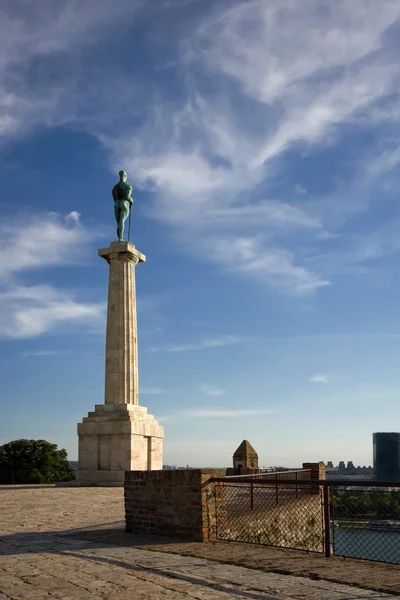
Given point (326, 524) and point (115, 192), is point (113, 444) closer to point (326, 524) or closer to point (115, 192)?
point (115, 192)

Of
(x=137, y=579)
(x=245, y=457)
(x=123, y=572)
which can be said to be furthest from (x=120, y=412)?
(x=137, y=579)

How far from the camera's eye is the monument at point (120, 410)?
26953mm

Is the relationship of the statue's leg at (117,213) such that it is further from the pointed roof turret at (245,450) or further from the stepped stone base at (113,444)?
the pointed roof turret at (245,450)

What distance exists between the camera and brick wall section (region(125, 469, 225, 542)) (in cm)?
1013

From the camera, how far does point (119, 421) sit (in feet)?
89.5

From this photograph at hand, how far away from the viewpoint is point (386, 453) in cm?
12900

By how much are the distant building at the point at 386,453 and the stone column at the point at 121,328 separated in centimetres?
10667

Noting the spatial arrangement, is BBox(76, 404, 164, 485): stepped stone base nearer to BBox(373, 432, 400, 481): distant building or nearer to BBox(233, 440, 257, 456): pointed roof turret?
BBox(233, 440, 257, 456): pointed roof turret

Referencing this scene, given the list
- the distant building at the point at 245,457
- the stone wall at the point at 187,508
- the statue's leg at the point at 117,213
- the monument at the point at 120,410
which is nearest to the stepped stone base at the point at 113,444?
the monument at the point at 120,410

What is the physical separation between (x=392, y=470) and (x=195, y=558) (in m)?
125

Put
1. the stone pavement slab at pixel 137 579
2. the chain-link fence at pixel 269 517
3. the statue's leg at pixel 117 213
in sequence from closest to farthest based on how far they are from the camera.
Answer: the stone pavement slab at pixel 137 579, the chain-link fence at pixel 269 517, the statue's leg at pixel 117 213

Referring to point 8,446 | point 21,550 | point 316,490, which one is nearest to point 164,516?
point 21,550

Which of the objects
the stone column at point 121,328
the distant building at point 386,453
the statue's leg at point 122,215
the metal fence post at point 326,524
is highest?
the statue's leg at point 122,215

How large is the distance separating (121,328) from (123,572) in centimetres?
2177
